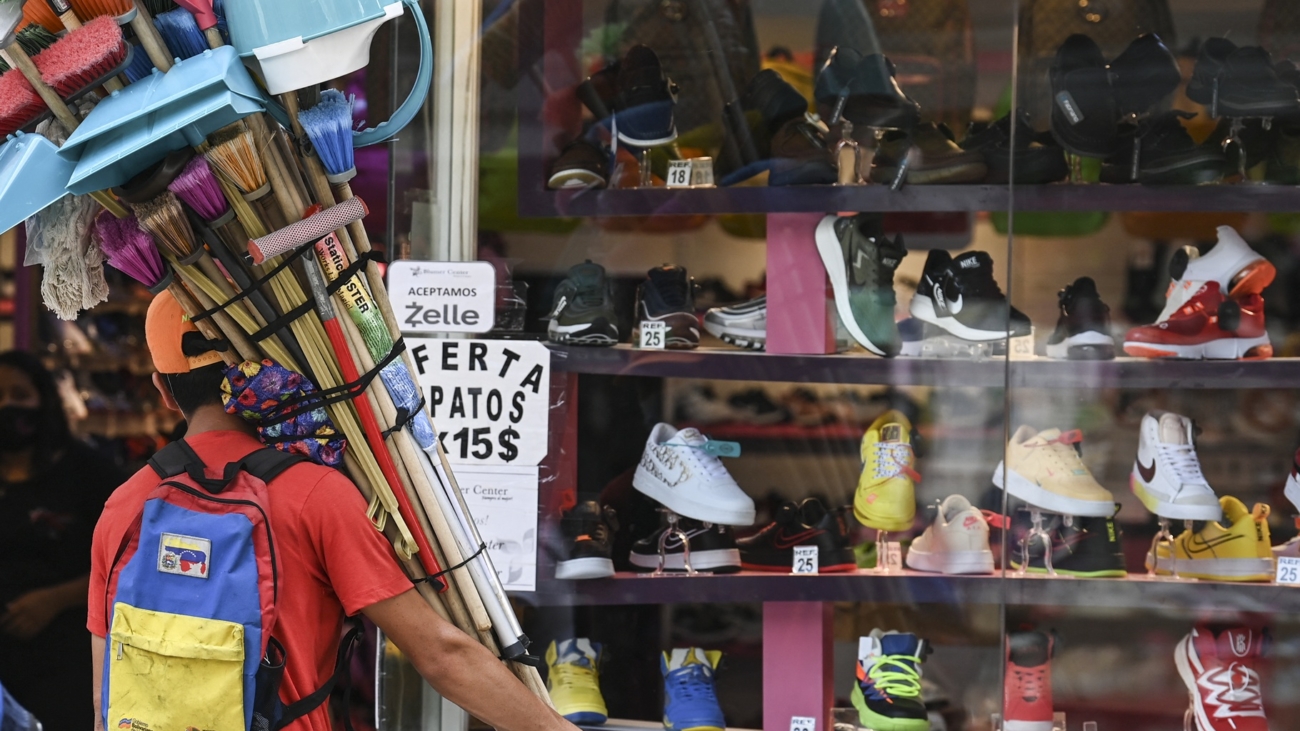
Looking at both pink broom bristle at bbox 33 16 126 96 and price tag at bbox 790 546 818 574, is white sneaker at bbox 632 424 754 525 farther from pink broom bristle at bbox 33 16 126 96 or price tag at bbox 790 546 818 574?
pink broom bristle at bbox 33 16 126 96

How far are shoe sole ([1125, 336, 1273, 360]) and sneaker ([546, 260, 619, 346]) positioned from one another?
1300mm

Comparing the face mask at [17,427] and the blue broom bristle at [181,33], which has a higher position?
the blue broom bristle at [181,33]

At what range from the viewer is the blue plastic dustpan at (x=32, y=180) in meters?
1.55

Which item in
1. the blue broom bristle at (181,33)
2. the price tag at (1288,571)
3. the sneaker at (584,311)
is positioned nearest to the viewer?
the blue broom bristle at (181,33)

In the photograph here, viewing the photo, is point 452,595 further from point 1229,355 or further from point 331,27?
point 1229,355

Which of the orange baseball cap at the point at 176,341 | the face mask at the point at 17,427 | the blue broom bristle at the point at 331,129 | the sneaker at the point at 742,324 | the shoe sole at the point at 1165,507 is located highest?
the blue broom bristle at the point at 331,129

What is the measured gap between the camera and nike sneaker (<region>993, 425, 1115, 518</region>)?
2.88 m

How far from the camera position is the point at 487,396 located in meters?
2.87

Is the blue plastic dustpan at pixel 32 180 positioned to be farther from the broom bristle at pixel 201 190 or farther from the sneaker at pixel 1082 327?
the sneaker at pixel 1082 327

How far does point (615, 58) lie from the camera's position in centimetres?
304

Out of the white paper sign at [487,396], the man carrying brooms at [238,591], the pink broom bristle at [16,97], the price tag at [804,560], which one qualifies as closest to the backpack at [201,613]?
the man carrying brooms at [238,591]

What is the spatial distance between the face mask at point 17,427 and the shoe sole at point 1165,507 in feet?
9.97

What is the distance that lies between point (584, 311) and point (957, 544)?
1.06 m

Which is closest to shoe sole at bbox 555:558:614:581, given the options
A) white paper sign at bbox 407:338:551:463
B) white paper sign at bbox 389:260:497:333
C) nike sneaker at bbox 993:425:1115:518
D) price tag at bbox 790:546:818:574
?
white paper sign at bbox 407:338:551:463
